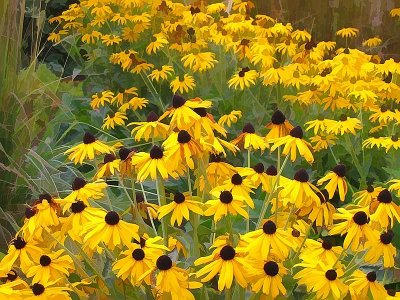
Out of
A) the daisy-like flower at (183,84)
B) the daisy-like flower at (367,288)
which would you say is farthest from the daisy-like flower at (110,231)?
the daisy-like flower at (183,84)

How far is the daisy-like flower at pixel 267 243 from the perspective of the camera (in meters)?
1.42

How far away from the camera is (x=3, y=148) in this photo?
2529mm

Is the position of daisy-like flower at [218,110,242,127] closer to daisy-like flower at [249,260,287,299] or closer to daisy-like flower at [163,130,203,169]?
daisy-like flower at [163,130,203,169]

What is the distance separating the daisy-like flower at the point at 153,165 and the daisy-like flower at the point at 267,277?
267mm

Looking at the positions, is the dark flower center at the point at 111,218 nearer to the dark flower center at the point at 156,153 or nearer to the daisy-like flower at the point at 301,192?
the dark flower center at the point at 156,153

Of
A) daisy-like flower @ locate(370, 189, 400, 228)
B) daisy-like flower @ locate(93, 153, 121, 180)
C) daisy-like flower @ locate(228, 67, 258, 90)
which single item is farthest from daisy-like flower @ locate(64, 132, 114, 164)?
daisy-like flower @ locate(228, 67, 258, 90)

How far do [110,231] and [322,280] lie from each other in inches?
16.5

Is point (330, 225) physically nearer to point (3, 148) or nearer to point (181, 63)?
point (3, 148)

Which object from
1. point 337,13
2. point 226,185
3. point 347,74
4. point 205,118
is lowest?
point 337,13

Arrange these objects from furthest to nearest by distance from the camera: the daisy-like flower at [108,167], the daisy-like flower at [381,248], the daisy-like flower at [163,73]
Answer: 1. the daisy-like flower at [163,73]
2. the daisy-like flower at [108,167]
3. the daisy-like flower at [381,248]

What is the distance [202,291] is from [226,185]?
0.23m

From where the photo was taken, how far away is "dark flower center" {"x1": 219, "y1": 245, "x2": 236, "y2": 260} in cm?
138

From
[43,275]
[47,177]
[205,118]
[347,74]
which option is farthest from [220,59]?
[43,275]

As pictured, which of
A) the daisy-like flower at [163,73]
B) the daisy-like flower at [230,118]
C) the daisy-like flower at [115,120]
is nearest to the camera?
the daisy-like flower at [230,118]
